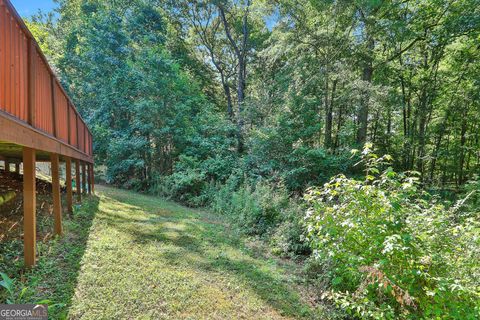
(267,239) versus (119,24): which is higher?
(119,24)

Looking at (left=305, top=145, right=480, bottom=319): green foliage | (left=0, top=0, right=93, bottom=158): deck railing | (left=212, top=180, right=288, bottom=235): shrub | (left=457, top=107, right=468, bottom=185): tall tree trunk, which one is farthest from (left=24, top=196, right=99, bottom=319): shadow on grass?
(left=457, top=107, right=468, bottom=185): tall tree trunk

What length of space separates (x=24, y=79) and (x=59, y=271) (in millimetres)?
2336

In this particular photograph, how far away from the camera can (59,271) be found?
315 centimetres

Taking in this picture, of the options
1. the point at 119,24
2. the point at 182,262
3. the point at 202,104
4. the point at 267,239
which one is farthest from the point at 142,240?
the point at 119,24

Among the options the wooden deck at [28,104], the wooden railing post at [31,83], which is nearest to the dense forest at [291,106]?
the wooden deck at [28,104]

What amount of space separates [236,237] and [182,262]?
2.10 meters

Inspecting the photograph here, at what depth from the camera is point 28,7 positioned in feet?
66.7

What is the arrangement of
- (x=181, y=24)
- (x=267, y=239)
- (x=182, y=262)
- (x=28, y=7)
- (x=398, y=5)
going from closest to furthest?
(x=182, y=262) → (x=267, y=239) → (x=398, y=5) → (x=181, y=24) → (x=28, y=7)

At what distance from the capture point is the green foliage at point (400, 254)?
243 centimetres

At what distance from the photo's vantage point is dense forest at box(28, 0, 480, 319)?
Answer: 771 centimetres

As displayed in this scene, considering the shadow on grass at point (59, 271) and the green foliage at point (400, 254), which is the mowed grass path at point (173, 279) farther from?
the green foliage at point (400, 254)

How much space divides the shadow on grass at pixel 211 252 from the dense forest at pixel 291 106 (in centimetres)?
72

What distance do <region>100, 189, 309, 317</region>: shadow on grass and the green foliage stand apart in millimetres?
972

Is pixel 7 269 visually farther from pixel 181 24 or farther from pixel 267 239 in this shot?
pixel 181 24
